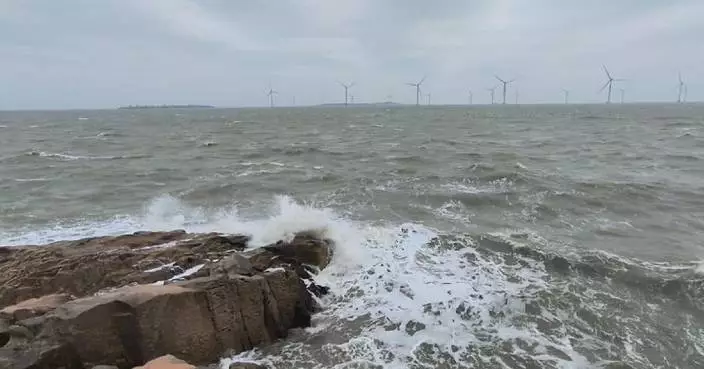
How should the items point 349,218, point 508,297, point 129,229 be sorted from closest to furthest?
point 508,297, point 129,229, point 349,218

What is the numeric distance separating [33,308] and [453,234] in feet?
37.9

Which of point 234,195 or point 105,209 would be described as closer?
point 105,209

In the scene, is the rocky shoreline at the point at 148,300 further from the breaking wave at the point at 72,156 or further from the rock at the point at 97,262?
the breaking wave at the point at 72,156

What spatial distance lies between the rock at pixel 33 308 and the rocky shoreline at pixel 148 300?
2 cm

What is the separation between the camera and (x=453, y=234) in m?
16.3

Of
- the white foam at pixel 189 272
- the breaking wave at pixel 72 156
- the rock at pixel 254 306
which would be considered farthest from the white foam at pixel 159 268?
the breaking wave at pixel 72 156

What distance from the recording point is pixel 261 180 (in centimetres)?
2639

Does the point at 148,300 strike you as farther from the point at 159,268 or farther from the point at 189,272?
the point at 159,268

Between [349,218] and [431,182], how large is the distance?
27.0ft

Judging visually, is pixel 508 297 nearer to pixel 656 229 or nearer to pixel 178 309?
pixel 178 309

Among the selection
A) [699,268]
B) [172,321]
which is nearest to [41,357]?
[172,321]

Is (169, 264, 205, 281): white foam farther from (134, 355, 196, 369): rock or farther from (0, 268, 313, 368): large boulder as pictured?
(134, 355, 196, 369): rock

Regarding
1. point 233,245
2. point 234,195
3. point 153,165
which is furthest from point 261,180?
point 233,245

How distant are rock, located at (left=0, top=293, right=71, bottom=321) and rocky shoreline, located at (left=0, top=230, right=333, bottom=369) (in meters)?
0.02
